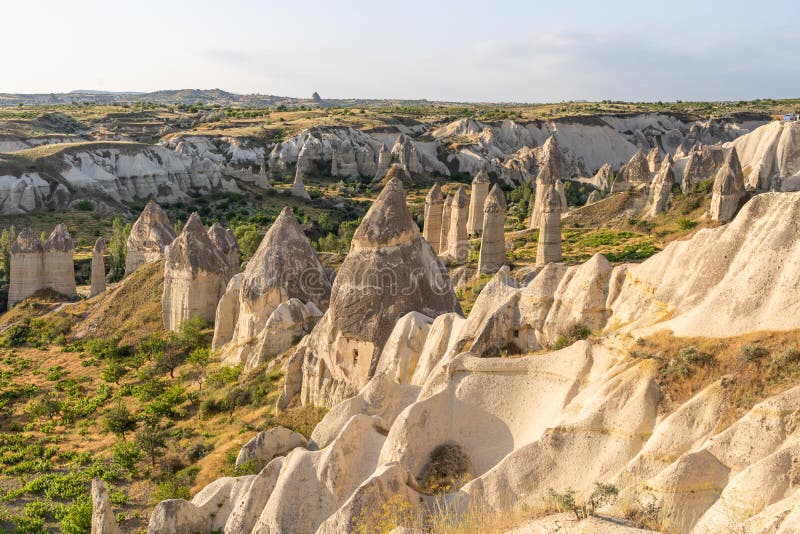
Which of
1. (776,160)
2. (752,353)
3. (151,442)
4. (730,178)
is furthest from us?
(776,160)

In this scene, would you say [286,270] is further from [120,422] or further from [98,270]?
[98,270]

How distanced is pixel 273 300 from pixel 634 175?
3696 centimetres

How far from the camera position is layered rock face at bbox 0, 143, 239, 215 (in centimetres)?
5022

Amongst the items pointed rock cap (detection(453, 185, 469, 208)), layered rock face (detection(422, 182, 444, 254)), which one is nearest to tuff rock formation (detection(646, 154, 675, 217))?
pointed rock cap (detection(453, 185, 469, 208))

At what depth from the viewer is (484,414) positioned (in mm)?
10258

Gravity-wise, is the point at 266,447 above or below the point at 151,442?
above

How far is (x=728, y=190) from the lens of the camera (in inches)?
1411

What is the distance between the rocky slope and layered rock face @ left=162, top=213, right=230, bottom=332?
13.7 meters

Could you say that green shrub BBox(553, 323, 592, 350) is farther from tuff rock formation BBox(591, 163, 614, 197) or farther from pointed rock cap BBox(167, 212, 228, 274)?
tuff rock formation BBox(591, 163, 614, 197)

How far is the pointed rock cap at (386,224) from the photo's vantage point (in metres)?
15.2

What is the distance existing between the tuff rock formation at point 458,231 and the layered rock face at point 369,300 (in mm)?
20142

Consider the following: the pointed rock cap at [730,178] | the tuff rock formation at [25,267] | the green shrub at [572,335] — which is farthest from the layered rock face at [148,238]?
the pointed rock cap at [730,178]

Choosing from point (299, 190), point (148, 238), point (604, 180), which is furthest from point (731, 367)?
point (299, 190)

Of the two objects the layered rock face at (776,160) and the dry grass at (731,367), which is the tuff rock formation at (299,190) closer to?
the layered rock face at (776,160)
